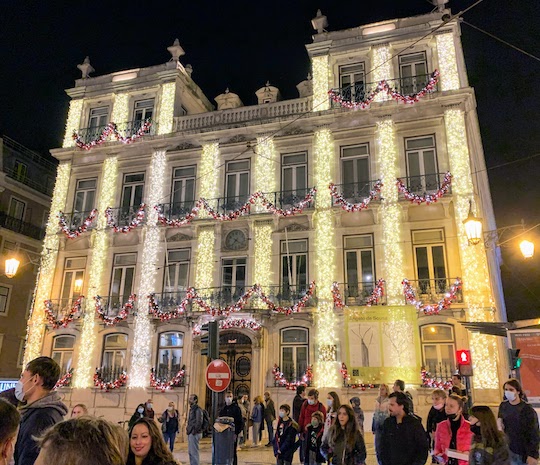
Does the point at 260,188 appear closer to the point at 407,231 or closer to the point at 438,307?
the point at 407,231

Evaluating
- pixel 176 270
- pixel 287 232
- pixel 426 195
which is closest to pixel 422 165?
pixel 426 195

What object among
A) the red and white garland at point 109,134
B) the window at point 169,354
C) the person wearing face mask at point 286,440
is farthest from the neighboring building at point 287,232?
the person wearing face mask at point 286,440

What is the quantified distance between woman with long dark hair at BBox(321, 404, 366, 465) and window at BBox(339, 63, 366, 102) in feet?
54.1

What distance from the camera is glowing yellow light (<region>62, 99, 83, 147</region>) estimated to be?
24672 mm

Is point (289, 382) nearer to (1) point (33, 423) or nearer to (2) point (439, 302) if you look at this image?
(2) point (439, 302)

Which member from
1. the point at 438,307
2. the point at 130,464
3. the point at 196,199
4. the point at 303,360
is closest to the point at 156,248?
the point at 196,199

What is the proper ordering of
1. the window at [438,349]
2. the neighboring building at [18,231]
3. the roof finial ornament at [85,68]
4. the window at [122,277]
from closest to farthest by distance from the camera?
1. the window at [438,349]
2. the window at [122,277]
3. the roof finial ornament at [85,68]
4. the neighboring building at [18,231]

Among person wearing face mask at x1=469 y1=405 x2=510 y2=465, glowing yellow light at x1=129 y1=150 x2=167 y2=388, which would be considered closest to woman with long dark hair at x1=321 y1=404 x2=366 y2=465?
person wearing face mask at x1=469 y1=405 x2=510 y2=465

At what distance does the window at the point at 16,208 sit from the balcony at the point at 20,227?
15.1 inches

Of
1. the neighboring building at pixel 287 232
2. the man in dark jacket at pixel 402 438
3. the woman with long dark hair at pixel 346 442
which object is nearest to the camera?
the man in dark jacket at pixel 402 438

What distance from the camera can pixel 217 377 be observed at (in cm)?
973

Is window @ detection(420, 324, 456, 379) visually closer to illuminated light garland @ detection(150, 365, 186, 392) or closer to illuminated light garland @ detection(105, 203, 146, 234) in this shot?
illuminated light garland @ detection(150, 365, 186, 392)

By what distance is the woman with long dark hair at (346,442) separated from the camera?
6.67 meters

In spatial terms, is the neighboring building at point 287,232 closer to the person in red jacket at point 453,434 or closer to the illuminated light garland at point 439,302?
the illuminated light garland at point 439,302
